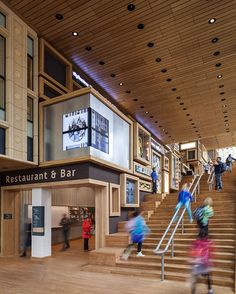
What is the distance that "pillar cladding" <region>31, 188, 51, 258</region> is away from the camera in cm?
911

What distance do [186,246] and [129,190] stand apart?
446 centimetres

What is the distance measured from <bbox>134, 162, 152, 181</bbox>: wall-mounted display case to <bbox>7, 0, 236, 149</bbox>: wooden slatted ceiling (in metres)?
3.20

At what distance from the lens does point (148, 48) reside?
32.0ft

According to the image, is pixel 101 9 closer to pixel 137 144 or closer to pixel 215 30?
pixel 215 30

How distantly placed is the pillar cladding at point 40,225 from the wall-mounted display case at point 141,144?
4774 millimetres

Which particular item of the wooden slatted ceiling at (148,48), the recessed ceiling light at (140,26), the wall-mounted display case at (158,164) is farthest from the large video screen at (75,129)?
the wall-mounted display case at (158,164)

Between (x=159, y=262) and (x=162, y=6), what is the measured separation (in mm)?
6901

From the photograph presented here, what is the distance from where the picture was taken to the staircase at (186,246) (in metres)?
6.31

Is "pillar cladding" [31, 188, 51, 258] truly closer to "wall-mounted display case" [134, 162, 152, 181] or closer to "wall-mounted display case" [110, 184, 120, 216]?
"wall-mounted display case" [110, 184, 120, 216]

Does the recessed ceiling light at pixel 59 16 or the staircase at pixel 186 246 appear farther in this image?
the recessed ceiling light at pixel 59 16

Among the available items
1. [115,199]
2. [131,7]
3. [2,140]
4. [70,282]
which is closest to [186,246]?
[70,282]

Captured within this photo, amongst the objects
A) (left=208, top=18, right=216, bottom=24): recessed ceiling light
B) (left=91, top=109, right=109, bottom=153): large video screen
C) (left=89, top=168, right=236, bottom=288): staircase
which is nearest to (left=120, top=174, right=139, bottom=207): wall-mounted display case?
(left=89, top=168, right=236, bottom=288): staircase

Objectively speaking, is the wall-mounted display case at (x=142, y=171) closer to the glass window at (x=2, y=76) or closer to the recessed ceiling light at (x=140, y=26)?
the recessed ceiling light at (x=140, y=26)

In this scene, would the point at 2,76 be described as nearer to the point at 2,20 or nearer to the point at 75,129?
the point at 2,20
